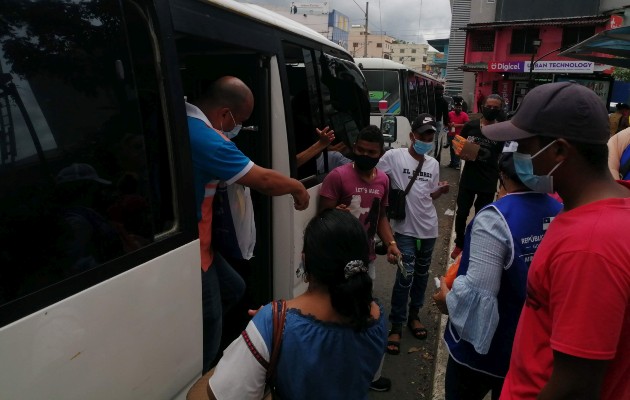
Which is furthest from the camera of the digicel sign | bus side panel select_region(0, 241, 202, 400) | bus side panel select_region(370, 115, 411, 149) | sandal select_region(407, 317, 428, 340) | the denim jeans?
the digicel sign

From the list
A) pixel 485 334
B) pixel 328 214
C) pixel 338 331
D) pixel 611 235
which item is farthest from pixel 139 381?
pixel 611 235

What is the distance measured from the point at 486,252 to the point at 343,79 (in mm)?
2981

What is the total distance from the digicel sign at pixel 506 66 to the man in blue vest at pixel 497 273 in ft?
110

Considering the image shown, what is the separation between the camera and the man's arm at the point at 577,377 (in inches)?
46.9

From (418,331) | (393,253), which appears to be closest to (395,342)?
(418,331)

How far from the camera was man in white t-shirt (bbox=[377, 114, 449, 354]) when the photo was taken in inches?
151

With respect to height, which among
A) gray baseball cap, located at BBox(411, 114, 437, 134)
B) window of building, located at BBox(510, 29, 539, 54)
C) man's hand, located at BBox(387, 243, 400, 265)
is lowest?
man's hand, located at BBox(387, 243, 400, 265)

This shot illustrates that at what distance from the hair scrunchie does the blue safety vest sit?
83 centimetres

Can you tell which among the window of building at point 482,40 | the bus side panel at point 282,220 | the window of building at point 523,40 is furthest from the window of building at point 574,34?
the bus side panel at point 282,220

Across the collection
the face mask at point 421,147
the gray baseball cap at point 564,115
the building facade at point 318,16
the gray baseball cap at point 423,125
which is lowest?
the face mask at point 421,147

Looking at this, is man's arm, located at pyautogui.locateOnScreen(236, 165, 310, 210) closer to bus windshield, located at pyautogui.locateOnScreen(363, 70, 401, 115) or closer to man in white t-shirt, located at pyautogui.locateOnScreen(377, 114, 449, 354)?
man in white t-shirt, located at pyautogui.locateOnScreen(377, 114, 449, 354)

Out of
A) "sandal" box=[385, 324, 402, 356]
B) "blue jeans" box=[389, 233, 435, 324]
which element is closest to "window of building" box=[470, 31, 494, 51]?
"blue jeans" box=[389, 233, 435, 324]

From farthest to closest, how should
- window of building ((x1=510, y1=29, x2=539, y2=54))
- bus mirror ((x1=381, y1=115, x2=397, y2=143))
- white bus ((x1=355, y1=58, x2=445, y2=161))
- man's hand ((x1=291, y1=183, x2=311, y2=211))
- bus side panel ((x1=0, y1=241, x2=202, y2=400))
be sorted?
window of building ((x1=510, y1=29, x2=539, y2=54)) → white bus ((x1=355, y1=58, x2=445, y2=161)) → bus mirror ((x1=381, y1=115, x2=397, y2=143)) → man's hand ((x1=291, y1=183, x2=311, y2=211)) → bus side panel ((x1=0, y1=241, x2=202, y2=400))

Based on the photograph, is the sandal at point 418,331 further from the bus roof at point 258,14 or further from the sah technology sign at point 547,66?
the sah technology sign at point 547,66
